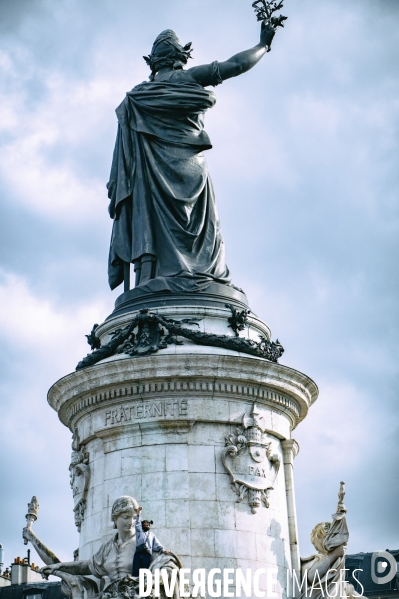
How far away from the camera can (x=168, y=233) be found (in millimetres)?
21594

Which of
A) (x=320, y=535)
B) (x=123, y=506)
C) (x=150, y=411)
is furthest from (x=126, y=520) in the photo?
(x=320, y=535)

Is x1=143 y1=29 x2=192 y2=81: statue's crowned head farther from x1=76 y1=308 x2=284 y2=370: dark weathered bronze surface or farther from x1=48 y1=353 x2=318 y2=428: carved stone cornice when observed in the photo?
x1=48 y1=353 x2=318 y2=428: carved stone cornice

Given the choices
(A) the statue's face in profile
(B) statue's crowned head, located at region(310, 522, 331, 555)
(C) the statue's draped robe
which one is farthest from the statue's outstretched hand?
(A) the statue's face in profile

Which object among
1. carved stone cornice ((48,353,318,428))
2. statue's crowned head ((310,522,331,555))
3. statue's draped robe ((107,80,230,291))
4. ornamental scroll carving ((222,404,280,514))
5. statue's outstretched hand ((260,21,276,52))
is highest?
statue's outstretched hand ((260,21,276,52))

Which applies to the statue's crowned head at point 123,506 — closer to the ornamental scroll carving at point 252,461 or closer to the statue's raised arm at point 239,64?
the ornamental scroll carving at point 252,461

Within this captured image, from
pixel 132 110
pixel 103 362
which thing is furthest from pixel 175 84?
pixel 103 362

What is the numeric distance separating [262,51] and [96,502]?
10.7 m

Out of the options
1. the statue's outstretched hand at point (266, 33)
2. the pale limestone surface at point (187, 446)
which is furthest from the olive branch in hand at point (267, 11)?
the pale limestone surface at point (187, 446)

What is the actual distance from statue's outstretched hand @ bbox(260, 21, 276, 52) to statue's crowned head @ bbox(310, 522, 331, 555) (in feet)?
35.0

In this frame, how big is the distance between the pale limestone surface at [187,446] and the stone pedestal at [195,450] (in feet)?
0.06

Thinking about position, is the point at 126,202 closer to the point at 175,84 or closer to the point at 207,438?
the point at 175,84

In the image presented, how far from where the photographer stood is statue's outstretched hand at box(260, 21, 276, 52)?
23766 mm

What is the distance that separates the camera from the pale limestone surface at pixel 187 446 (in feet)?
59.0

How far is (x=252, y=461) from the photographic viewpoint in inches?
739
